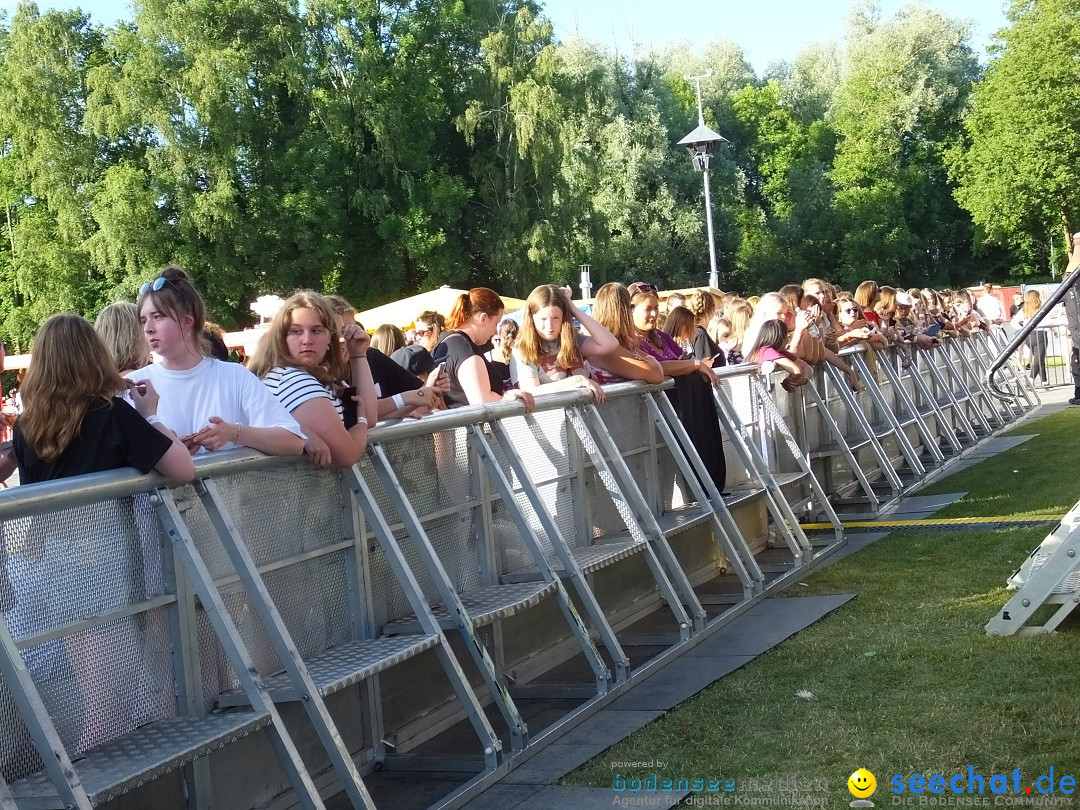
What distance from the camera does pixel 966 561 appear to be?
9.02m

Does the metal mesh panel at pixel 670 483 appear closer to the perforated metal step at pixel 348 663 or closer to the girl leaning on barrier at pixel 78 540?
the perforated metal step at pixel 348 663

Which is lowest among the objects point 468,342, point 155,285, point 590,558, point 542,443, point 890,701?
point 890,701

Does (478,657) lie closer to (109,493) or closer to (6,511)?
(109,493)

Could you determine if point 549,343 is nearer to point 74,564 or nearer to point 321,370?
point 321,370

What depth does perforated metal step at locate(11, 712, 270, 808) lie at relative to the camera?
3699 mm

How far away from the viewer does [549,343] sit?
8.31 meters

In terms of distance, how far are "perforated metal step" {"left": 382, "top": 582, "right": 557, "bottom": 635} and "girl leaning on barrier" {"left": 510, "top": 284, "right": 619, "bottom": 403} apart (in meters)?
2.05

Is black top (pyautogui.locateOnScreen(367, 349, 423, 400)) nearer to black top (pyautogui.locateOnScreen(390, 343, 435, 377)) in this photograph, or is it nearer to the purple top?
black top (pyautogui.locateOnScreen(390, 343, 435, 377))

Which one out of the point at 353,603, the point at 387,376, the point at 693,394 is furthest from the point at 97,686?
the point at 693,394

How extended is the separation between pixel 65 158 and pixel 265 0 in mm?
9159

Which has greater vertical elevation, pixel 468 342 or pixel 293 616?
pixel 468 342

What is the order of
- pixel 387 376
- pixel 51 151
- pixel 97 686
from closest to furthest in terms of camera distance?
pixel 97 686 < pixel 387 376 < pixel 51 151

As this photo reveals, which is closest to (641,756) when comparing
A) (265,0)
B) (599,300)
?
(599,300)

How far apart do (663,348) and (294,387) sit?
4627 mm
